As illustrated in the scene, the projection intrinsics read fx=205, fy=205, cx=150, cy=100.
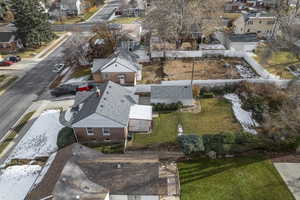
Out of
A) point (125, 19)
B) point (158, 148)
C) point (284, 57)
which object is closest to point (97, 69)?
point (158, 148)

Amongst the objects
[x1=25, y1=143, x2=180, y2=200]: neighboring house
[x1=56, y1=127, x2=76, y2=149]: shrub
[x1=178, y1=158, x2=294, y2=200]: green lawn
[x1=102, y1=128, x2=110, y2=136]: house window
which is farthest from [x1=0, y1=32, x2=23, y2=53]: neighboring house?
[x1=178, y1=158, x2=294, y2=200]: green lawn

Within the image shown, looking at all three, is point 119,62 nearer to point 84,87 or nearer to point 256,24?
point 84,87

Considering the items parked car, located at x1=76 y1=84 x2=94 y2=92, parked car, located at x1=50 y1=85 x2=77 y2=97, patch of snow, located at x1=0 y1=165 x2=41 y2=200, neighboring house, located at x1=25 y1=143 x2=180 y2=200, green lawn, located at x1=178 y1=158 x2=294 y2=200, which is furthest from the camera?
parked car, located at x1=50 y1=85 x2=77 y2=97

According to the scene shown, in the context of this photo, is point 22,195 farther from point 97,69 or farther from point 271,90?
point 271,90

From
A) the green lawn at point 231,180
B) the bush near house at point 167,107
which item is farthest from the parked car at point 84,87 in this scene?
the green lawn at point 231,180

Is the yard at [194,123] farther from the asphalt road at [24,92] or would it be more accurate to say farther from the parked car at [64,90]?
the asphalt road at [24,92]

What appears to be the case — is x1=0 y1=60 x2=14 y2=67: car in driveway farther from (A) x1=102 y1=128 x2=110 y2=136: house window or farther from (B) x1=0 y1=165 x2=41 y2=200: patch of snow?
(A) x1=102 y1=128 x2=110 y2=136: house window
